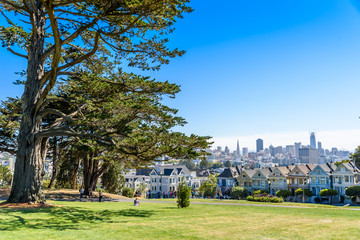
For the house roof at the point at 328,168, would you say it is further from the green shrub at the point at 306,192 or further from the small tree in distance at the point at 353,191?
the small tree in distance at the point at 353,191

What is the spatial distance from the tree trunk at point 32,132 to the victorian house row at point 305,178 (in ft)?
192

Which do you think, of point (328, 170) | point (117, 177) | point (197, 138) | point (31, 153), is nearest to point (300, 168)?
point (328, 170)

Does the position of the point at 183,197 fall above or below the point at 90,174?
below

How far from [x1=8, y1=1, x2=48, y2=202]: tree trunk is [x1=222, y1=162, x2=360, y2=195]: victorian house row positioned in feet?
192

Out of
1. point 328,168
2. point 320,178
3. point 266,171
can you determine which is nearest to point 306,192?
point 320,178

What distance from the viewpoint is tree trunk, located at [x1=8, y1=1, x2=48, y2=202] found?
1590 centimetres

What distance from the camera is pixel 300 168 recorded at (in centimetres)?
6825

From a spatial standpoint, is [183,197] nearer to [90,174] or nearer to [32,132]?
[32,132]

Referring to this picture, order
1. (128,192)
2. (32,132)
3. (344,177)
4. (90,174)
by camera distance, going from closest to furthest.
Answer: (32,132), (90,174), (128,192), (344,177)

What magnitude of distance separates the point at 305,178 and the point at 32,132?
213 ft

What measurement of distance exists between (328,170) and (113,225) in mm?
66203

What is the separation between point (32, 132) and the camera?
16688 millimetres

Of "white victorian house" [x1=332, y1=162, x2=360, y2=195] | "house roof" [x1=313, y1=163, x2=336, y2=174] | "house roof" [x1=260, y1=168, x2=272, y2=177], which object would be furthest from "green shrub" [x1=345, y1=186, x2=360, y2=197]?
"house roof" [x1=260, y1=168, x2=272, y2=177]

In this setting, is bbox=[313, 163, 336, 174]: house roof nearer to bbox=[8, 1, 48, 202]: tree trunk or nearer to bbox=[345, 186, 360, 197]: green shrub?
bbox=[345, 186, 360, 197]: green shrub
